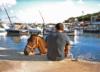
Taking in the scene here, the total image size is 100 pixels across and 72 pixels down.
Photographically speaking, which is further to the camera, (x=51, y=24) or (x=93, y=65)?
(x=51, y=24)

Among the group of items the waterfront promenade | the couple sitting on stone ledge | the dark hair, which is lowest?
the waterfront promenade

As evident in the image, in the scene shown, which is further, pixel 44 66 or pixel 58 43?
pixel 58 43

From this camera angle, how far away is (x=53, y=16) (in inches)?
292

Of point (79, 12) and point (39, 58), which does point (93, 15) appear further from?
point (39, 58)

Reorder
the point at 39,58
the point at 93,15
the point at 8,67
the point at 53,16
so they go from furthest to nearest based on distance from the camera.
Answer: the point at 93,15 → the point at 53,16 → the point at 39,58 → the point at 8,67

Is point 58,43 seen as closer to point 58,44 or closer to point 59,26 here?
point 58,44

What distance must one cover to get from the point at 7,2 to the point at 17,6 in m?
0.22

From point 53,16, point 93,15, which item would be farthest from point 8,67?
point 93,15

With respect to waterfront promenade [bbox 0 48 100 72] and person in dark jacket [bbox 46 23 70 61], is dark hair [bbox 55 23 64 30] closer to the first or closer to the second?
person in dark jacket [bbox 46 23 70 61]

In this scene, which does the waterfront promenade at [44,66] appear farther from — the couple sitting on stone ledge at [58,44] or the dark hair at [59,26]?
the dark hair at [59,26]

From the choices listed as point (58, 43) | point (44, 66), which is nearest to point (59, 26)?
point (58, 43)

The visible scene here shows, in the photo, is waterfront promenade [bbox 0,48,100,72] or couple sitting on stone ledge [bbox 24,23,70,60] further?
couple sitting on stone ledge [bbox 24,23,70,60]

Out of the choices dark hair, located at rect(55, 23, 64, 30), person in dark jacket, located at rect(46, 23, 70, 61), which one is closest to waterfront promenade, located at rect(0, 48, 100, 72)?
person in dark jacket, located at rect(46, 23, 70, 61)

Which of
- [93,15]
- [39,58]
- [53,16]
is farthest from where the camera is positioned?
[93,15]
